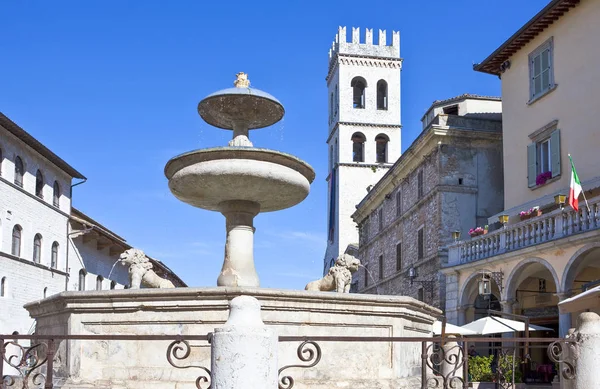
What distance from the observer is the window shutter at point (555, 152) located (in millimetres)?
23391

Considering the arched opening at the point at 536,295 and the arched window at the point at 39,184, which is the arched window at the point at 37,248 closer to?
the arched window at the point at 39,184

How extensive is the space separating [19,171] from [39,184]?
254 centimetres

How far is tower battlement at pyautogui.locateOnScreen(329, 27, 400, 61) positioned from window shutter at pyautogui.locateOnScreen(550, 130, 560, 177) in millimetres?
41899

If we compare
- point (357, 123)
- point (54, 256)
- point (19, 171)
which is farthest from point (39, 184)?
point (357, 123)

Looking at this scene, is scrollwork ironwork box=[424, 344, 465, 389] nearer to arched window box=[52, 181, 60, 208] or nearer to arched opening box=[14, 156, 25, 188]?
arched opening box=[14, 156, 25, 188]

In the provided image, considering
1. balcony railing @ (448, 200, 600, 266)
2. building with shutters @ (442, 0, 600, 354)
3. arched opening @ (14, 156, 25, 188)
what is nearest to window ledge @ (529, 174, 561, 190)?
building with shutters @ (442, 0, 600, 354)

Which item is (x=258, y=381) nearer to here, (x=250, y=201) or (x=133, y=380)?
(x=133, y=380)

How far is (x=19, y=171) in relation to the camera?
101 ft

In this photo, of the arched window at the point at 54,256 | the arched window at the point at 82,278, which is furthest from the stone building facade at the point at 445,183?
the arched window at the point at 54,256

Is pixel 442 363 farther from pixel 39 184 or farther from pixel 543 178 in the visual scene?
pixel 39 184

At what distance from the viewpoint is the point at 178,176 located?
10461mm

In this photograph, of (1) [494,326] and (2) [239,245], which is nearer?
(2) [239,245]

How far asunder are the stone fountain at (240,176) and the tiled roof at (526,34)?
14.8 meters

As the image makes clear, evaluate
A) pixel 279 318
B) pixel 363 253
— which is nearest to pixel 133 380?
pixel 279 318
